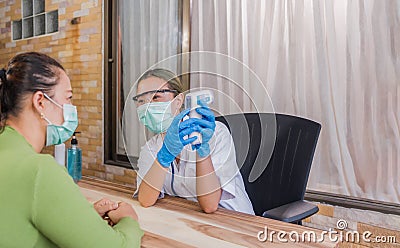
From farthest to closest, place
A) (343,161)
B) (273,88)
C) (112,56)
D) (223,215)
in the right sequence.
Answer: (112,56), (273,88), (343,161), (223,215)

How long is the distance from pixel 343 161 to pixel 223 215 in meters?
0.92

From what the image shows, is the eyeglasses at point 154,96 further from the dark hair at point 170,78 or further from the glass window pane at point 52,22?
the glass window pane at point 52,22

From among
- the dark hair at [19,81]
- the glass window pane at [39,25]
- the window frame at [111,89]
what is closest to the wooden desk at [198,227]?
the dark hair at [19,81]

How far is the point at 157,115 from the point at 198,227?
401mm

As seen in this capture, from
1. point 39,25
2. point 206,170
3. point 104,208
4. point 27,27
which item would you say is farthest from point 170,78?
point 27,27

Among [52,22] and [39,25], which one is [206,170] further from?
[39,25]

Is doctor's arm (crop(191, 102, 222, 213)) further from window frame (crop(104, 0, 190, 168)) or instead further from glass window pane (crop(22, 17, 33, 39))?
glass window pane (crop(22, 17, 33, 39))

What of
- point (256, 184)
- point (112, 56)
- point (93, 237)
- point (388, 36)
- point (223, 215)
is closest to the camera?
point (93, 237)

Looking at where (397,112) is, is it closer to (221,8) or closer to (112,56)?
(221,8)

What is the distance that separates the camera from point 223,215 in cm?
130

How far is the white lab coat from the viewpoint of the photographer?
4.71ft

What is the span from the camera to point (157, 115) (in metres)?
1.35

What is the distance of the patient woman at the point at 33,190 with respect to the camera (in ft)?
2.77

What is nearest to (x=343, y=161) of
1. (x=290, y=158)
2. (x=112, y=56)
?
(x=290, y=158)
